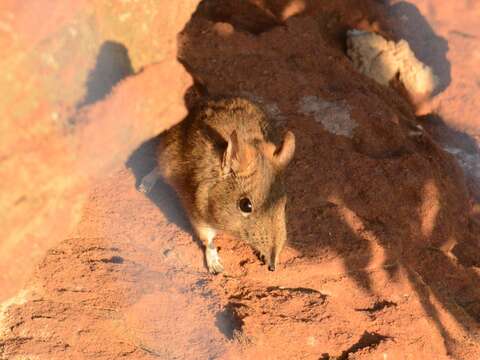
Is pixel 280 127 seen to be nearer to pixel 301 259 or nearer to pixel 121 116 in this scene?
pixel 301 259

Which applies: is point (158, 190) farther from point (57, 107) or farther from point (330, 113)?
point (57, 107)

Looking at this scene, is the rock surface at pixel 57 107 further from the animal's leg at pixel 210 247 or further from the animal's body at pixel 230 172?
the animal's leg at pixel 210 247

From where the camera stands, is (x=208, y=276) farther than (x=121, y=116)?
Yes

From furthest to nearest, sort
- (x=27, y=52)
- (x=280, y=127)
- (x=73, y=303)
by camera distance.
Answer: (x=280, y=127) → (x=73, y=303) → (x=27, y=52)

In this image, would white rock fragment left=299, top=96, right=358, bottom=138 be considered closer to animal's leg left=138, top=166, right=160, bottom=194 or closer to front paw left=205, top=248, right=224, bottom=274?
animal's leg left=138, top=166, right=160, bottom=194

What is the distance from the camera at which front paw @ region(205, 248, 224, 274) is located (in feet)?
12.3

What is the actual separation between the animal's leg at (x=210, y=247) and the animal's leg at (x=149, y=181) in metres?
0.55

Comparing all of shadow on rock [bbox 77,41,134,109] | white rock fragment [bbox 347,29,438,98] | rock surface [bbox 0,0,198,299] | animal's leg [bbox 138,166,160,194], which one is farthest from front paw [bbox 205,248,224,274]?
white rock fragment [bbox 347,29,438,98]

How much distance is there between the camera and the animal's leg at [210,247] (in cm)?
375

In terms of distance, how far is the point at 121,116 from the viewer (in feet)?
6.02

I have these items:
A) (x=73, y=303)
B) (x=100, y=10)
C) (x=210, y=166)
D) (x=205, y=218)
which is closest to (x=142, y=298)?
(x=73, y=303)

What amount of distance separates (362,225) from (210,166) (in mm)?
1387

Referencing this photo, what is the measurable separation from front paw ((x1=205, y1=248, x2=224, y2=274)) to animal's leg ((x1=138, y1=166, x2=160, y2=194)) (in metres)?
0.72

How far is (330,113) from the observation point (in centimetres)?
500
